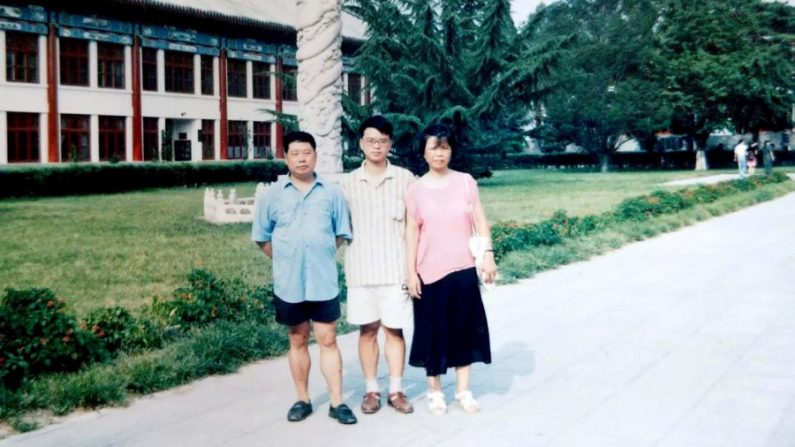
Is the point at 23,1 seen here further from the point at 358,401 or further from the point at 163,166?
the point at 358,401

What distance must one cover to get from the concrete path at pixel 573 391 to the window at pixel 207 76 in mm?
31981

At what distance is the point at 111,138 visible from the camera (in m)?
34.9

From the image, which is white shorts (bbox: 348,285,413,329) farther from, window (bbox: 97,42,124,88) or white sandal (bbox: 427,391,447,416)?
window (bbox: 97,42,124,88)

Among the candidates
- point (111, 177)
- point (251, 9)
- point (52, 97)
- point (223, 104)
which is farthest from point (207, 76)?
point (111, 177)

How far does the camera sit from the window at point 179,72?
3722cm

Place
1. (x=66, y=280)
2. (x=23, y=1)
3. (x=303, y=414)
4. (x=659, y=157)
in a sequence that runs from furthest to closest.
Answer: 1. (x=659, y=157)
2. (x=23, y=1)
3. (x=66, y=280)
4. (x=303, y=414)

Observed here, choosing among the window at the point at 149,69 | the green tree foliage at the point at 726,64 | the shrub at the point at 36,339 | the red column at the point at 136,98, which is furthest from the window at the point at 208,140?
the shrub at the point at 36,339

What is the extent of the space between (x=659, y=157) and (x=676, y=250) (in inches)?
1715

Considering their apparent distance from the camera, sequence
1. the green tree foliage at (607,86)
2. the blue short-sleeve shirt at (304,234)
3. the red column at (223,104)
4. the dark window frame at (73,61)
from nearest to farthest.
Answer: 1. the blue short-sleeve shirt at (304,234)
2. the dark window frame at (73,61)
3. the red column at (223,104)
4. the green tree foliage at (607,86)

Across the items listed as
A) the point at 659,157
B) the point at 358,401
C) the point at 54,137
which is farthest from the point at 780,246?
the point at 659,157

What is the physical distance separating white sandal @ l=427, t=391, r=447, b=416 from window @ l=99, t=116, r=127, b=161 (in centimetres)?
3132

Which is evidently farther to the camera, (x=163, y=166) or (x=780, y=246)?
(x=163, y=166)

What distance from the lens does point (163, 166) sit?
106 ft

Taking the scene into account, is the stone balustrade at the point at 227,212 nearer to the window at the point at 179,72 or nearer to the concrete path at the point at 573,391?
the concrete path at the point at 573,391
